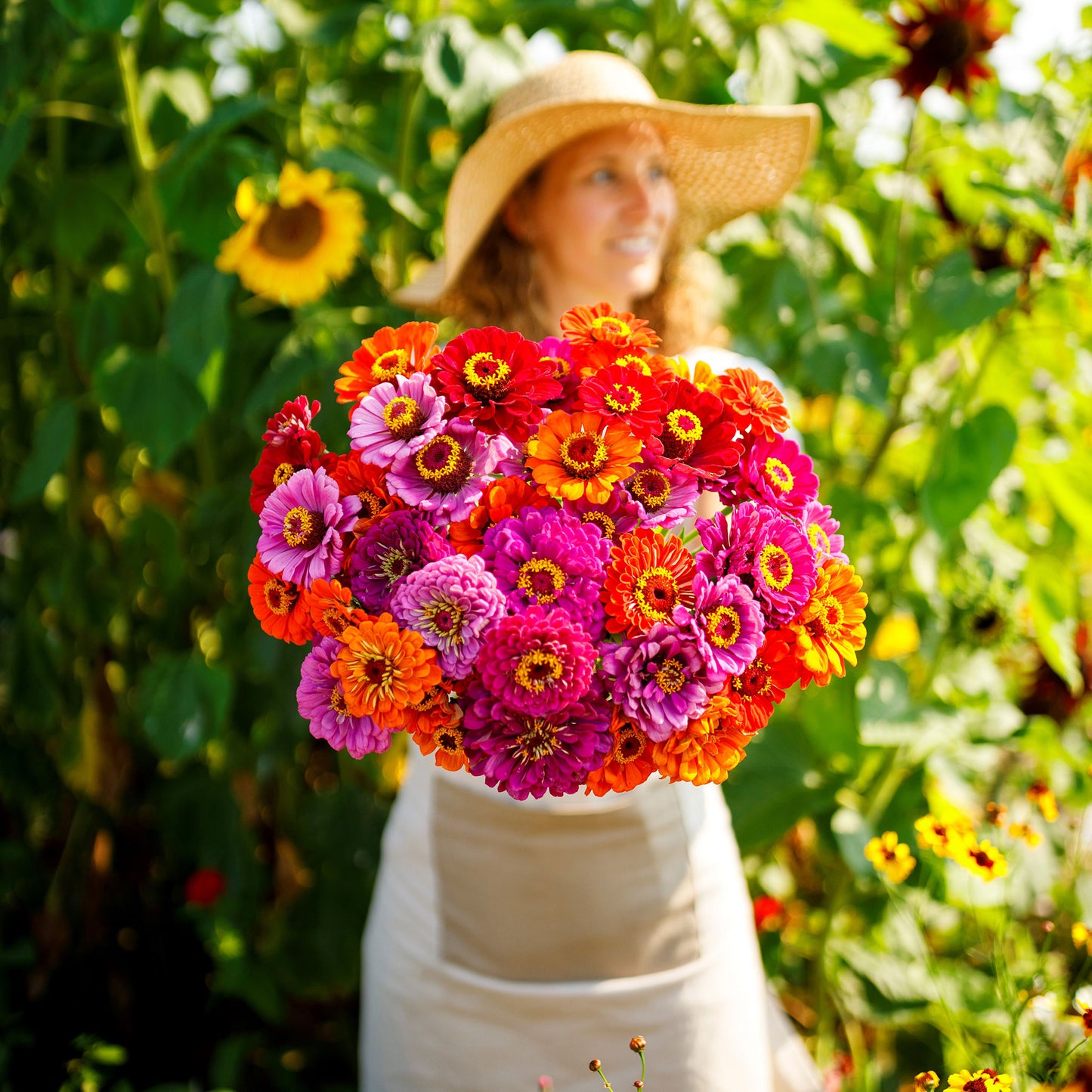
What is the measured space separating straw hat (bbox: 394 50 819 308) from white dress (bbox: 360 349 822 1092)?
0.64 m

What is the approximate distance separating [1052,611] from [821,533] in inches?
27.6

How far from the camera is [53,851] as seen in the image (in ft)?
5.23

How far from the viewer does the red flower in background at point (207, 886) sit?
4.45 feet

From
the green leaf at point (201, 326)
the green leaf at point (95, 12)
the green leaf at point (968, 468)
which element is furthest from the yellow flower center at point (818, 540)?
the green leaf at point (95, 12)

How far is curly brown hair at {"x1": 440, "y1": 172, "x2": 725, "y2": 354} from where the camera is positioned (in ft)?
3.72

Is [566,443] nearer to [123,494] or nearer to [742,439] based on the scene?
[742,439]

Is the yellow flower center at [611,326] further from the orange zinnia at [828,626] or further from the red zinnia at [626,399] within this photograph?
the orange zinnia at [828,626]

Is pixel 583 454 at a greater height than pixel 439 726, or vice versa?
pixel 583 454

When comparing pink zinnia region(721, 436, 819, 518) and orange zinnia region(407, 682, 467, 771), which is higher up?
pink zinnia region(721, 436, 819, 518)

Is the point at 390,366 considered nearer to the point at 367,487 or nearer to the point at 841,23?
the point at 367,487

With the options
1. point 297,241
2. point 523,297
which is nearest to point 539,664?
point 523,297

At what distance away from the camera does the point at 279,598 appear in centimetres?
58

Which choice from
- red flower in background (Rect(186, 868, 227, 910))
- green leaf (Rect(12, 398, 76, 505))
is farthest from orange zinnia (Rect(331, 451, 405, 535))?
red flower in background (Rect(186, 868, 227, 910))

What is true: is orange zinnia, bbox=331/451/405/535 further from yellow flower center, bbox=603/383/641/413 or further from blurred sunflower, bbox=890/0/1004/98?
blurred sunflower, bbox=890/0/1004/98
